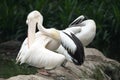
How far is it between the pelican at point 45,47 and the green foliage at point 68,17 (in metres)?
4.23

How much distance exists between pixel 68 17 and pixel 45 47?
488 cm

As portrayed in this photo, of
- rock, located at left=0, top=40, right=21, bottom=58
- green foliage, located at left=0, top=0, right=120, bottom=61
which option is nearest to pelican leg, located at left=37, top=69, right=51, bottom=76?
rock, located at left=0, top=40, right=21, bottom=58

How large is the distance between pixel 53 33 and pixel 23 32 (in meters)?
5.08

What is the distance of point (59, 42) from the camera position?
7.98 m

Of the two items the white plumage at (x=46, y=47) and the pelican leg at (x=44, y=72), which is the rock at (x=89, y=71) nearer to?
the pelican leg at (x=44, y=72)

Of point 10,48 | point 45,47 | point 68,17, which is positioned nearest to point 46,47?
point 45,47

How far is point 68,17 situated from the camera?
497 inches

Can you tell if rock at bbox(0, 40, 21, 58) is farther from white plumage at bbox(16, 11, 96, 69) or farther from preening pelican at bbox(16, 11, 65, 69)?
preening pelican at bbox(16, 11, 65, 69)

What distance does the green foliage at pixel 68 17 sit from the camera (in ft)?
41.2

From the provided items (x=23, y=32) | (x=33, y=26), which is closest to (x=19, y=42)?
(x=23, y=32)

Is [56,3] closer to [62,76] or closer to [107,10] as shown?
[107,10]

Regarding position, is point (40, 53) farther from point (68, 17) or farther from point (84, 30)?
point (68, 17)

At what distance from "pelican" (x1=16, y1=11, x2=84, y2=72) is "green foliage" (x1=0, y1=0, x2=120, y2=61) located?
13.9 feet

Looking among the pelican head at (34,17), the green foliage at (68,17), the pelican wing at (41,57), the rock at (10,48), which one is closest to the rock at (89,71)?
the pelican wing at (41,57)
